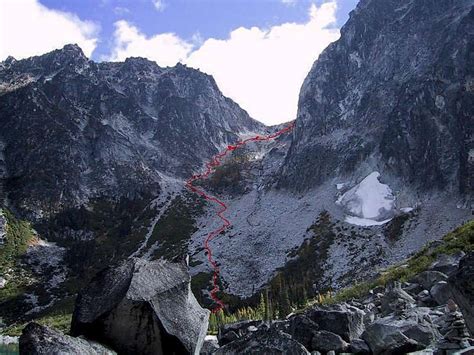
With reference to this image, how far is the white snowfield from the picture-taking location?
108 m

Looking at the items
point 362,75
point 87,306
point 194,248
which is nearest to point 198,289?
point 194,248

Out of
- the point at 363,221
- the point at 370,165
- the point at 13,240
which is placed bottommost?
the point at 363,221

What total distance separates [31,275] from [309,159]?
9783 cm

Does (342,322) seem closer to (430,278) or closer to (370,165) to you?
(430,278)

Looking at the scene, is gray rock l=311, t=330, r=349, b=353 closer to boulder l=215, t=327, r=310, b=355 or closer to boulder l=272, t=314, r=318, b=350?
boulder l=272, t=314, r=318, b=350

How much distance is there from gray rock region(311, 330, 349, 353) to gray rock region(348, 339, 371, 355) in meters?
0.33

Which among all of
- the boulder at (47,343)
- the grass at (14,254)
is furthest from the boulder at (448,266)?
the grass at (14,254)

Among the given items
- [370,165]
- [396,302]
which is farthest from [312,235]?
[396,302]

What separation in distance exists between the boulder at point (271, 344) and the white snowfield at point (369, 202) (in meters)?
95.9

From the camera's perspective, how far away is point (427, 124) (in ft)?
386

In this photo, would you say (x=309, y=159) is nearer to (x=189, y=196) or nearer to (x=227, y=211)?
(x=227, y=211)

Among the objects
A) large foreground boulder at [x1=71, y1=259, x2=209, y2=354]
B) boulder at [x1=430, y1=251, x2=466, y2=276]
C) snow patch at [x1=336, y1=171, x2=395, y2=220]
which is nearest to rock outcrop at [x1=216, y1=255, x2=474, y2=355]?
large foreground boulder at [x1=71, y1=259, x2=209, y2=354]

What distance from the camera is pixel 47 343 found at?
41.7 feet

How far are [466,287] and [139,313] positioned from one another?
10.4m
